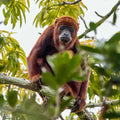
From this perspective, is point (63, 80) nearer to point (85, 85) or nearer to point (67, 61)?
point (67, 61)

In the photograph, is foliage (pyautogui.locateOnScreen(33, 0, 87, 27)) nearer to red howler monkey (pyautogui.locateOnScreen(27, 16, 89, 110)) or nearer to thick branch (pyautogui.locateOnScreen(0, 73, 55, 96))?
red howler monkey (pyautogui.locateOnScreen(27, 16, 89, 110))

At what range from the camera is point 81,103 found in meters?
3.99

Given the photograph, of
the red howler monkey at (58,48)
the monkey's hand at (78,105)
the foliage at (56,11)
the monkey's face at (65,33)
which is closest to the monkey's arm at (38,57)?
the red howler monkey at (58,48)

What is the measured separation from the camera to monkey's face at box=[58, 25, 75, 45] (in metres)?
4.24

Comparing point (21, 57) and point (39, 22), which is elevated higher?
point (39, 22)

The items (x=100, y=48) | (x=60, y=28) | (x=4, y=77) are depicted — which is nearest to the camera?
(x=100, y=48)

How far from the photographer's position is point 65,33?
4.38 metres

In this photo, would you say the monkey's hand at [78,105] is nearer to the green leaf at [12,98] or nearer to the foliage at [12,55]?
the foliage at [12,55]

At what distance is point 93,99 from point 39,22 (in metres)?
2.26

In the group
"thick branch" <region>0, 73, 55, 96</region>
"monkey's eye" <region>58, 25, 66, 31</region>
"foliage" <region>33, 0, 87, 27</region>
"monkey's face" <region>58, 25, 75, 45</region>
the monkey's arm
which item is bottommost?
"thick branch" <region>0, 73, 55, 96</region>

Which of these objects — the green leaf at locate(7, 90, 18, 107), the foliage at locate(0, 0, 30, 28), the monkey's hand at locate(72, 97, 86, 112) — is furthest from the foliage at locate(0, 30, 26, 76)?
the green leaf at locate(7, 90, 18, 107)

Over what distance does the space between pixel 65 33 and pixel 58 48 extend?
0.30m

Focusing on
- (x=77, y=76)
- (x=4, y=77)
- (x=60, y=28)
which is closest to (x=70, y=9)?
(x=60, y=28)

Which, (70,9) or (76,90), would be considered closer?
(76,90)
